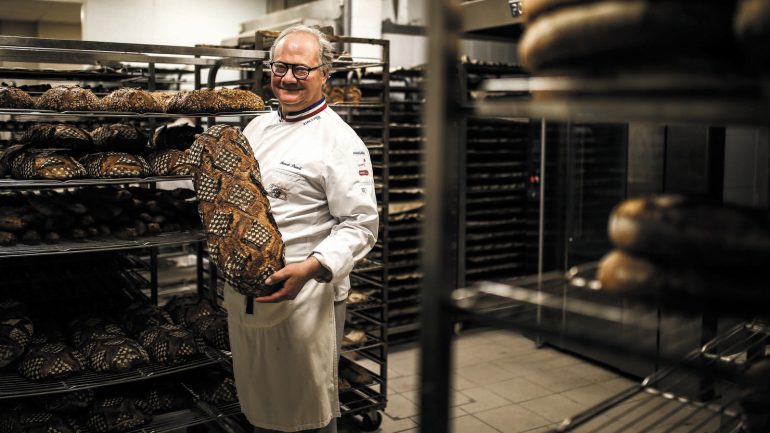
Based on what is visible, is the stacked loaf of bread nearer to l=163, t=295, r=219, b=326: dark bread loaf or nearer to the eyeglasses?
the eyeglasses

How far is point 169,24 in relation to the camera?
595cm

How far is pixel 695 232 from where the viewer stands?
3.09 feet

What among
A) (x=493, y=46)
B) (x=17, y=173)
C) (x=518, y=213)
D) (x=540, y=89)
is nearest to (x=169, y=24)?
(x=493, y=46)

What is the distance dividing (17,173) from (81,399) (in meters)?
0.90

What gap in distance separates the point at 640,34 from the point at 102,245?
7.37 ft

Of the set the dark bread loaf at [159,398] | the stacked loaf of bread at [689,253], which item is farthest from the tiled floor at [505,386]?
the stacked loaf of bread at [689,253]

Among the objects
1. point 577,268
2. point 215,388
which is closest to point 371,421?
point 215,388

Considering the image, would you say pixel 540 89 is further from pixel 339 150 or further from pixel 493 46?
pixel 493 46

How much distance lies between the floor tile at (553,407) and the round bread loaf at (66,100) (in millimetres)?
2589

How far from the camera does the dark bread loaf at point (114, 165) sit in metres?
2.64

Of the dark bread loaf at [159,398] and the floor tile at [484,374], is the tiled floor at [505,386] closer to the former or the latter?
the floor tile at [484,374]

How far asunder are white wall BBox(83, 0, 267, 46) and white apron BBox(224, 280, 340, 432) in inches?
162

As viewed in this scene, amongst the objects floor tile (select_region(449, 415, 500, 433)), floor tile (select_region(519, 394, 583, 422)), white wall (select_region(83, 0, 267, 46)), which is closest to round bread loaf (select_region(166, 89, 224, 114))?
floor tile (select_region(449, 415, 500, 433))

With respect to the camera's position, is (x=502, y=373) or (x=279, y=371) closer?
(x=279, y=371)
